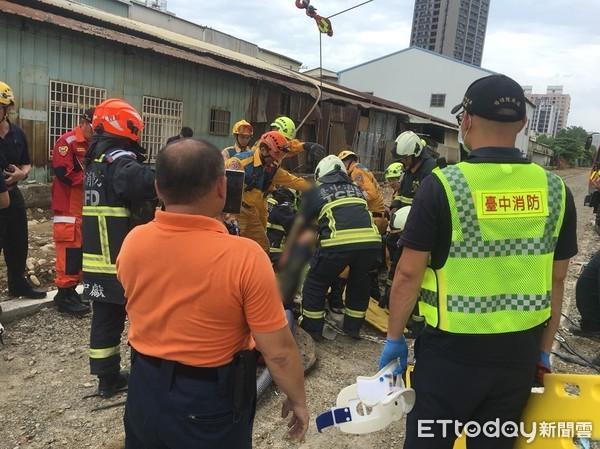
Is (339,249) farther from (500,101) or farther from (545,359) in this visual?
(500,101)

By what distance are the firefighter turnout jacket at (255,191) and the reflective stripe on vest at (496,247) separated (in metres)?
3.44

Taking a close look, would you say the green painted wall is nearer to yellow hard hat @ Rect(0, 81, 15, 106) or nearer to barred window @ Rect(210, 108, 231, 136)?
barred window @ Rect(210, 108, 231, 136)

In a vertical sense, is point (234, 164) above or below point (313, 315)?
above

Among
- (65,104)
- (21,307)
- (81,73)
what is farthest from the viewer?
(81,73)

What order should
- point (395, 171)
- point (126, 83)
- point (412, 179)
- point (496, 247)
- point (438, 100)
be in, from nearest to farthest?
point (496, 247)
point (412, 179)
point (395, 171)
point (126, 83)
point (438, 100)

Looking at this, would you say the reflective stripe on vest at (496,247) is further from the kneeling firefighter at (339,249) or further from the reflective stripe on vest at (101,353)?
the kneeling firefighter at (339,249)

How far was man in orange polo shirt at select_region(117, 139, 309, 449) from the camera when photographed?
1434 mm

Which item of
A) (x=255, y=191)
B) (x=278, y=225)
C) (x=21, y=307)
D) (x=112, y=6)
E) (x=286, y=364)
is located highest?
(x=112, y=6)

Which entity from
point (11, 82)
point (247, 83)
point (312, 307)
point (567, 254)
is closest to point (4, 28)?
point (11, 82)

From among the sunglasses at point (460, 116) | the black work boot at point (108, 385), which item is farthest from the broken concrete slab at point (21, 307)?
the sunglasses at point (460, 116)

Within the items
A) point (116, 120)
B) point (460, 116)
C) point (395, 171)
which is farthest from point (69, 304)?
point (395, 171)

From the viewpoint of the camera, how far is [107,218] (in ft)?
9.72

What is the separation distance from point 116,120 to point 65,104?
22.4 feet

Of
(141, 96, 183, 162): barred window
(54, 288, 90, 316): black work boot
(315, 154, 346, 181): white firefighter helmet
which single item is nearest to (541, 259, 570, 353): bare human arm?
(315, 154, 346, 181): white firefighter helmet
